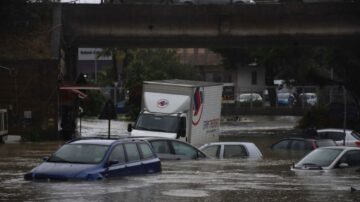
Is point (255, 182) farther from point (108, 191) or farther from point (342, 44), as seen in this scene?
point (342, 44)

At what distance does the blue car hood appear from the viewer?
63.9 feet

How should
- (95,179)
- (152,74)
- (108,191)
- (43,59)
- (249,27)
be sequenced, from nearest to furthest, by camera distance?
(108,191)
(95,179)
(43,59)
(249,27)
(152,74)

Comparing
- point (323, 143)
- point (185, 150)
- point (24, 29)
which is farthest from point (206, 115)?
point (24, 29)

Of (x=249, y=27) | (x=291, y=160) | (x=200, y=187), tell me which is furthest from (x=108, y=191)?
(x=249, y=27)

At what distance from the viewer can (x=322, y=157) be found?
25781mm

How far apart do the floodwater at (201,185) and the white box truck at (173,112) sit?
642cm

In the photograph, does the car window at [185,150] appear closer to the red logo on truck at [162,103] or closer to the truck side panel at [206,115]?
the red logo on truck at [162,103]

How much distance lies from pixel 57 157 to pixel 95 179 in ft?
4.05

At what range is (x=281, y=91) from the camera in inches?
3300

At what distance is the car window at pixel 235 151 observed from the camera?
29.7m

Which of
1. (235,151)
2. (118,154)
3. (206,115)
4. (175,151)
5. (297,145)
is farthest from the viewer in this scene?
(206,115)

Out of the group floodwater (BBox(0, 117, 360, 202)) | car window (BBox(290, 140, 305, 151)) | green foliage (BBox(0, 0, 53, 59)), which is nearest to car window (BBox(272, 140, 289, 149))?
car window (BBox(290, 140, 305, 151))

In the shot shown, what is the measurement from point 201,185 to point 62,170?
3413 mm

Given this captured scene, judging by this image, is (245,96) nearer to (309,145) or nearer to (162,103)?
(162,103)
